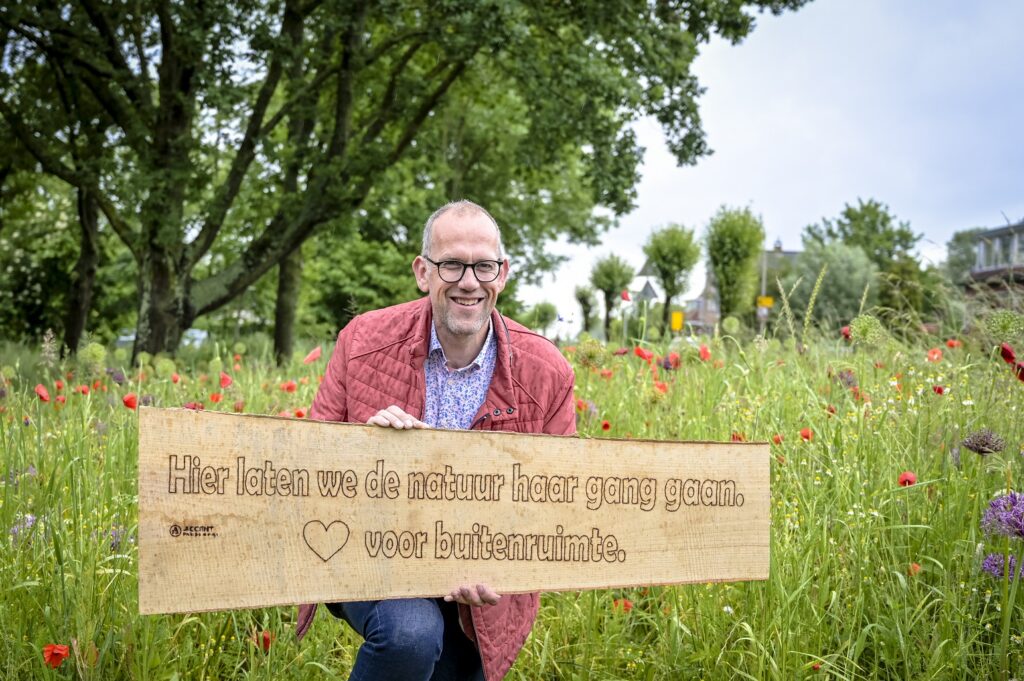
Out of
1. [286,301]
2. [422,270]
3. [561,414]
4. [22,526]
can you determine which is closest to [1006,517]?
[561,414]

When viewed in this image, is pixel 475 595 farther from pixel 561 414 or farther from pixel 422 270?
pixel 422 270

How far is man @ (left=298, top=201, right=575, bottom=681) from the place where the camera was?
2.54 metres

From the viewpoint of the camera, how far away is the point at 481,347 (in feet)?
9.00

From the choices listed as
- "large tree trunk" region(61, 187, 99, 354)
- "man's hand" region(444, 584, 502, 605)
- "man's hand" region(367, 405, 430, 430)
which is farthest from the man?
"large tree trunk" region(61, 187, 99, 354)

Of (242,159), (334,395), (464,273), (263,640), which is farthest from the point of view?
(242,159)

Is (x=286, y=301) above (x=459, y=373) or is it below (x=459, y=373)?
above

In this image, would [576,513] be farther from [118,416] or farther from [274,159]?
[274,159]

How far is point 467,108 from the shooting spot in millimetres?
21828

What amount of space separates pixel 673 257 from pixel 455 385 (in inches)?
1330

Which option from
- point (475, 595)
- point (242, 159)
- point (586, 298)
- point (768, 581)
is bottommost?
point (768, 581)

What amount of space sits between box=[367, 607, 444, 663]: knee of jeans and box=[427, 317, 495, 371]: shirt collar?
0.74m

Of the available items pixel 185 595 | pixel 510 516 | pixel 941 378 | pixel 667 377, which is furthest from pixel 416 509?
pixel 667 377

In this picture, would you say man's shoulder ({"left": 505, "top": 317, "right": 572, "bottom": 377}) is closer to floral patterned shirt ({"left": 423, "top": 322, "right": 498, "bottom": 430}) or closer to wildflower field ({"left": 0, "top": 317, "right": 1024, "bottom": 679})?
floral patterned shirt ({"left": 423, "top": 322, "right": 498, "bottom": 430})

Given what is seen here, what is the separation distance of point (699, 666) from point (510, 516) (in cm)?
119
